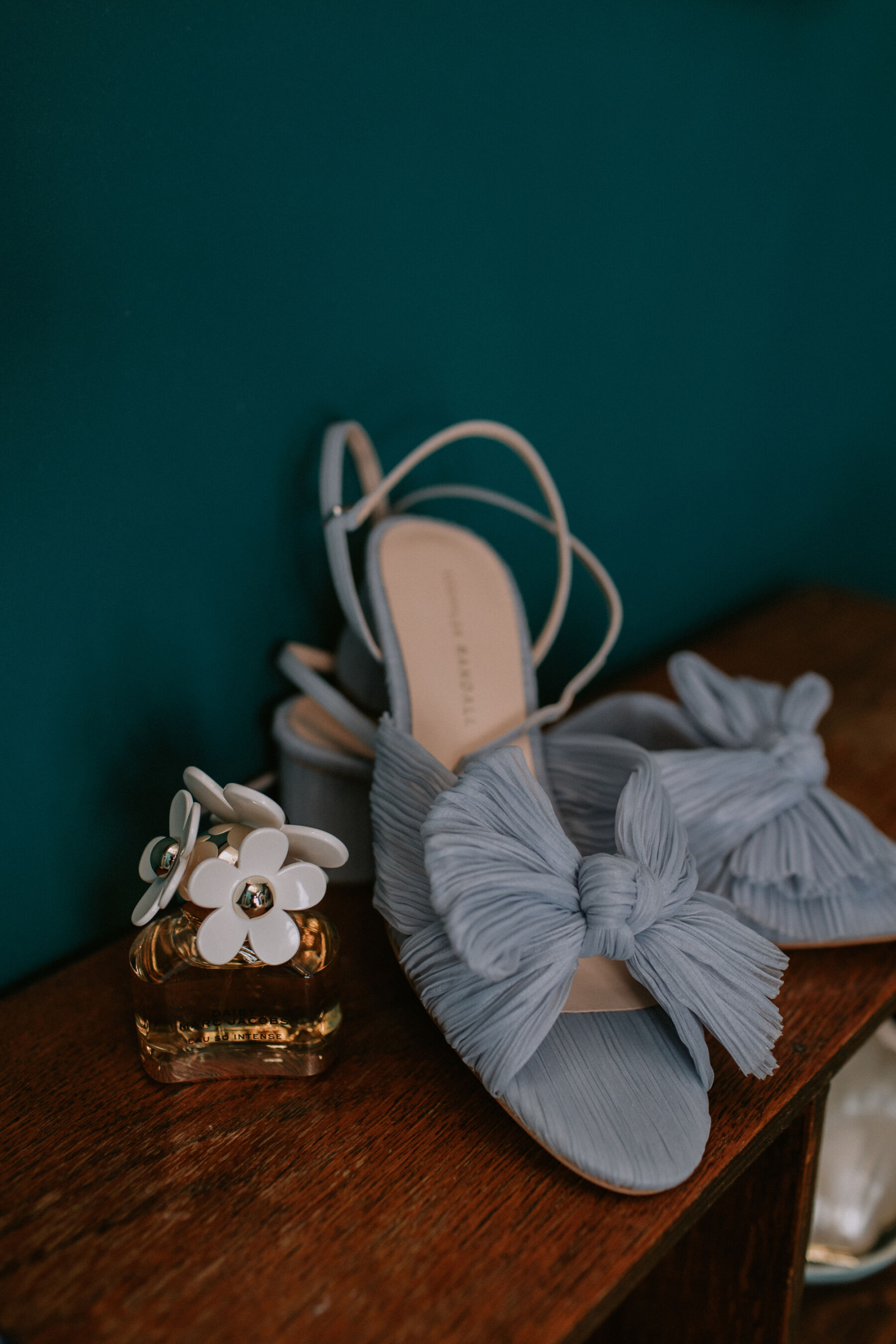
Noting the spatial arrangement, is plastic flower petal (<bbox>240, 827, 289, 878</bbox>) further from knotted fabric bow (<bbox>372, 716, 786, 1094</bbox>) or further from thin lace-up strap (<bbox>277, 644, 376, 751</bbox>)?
thin lace-up strap (<bbox>277, 644, 376, 751</bbox>)

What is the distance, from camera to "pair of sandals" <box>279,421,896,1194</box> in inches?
18.9

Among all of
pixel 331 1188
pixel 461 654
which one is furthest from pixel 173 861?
pixel 461 654

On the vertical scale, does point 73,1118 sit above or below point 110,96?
below

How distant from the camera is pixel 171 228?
59 centimetres

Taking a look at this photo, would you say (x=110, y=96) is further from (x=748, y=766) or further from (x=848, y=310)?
(x=848, y=310)

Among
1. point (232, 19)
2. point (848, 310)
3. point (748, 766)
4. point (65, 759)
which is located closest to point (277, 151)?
point (232, 19)

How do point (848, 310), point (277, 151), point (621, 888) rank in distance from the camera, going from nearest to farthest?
point (621, 888) → point (277, 151) → point (848, 310)

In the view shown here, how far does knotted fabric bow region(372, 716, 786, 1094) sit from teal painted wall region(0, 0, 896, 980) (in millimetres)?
239

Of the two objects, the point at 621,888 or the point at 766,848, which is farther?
the point at 766,848

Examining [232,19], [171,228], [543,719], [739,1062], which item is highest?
[232,19]

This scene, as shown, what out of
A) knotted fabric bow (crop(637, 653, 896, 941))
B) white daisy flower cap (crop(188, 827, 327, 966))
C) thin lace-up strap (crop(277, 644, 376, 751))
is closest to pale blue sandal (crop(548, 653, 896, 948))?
knotted fabric bow (crop(637, 653, 896, 941))

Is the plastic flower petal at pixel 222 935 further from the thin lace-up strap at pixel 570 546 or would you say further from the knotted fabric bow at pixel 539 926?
the thin lace-up strap at pixel 570 546

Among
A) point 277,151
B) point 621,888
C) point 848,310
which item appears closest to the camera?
point 621,888

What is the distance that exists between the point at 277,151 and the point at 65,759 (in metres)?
0.41
